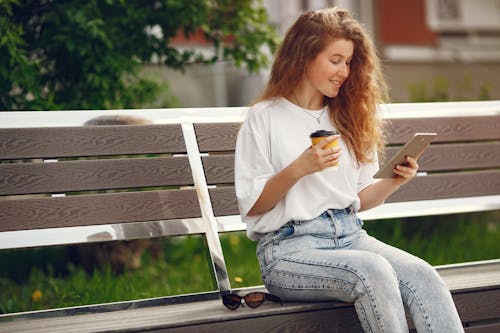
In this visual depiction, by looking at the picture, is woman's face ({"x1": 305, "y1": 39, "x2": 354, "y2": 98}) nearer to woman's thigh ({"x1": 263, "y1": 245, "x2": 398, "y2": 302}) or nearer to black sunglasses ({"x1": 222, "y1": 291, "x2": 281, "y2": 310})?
woman's thigh ({"x1": 263, "y1": 245, "x2": 398, "y2": 302})

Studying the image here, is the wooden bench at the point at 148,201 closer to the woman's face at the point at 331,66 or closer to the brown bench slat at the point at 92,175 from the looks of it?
the brown bench slat at the point at 92,175

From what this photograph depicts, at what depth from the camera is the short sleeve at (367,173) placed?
3629 mm

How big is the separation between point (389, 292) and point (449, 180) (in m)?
1.64

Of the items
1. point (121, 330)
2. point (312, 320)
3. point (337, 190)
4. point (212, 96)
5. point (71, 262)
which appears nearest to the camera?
point (121, 330)

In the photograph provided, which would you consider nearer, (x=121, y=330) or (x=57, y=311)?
(x=121, y=330)

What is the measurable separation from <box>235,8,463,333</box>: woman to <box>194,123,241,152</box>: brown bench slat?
0.64 meters

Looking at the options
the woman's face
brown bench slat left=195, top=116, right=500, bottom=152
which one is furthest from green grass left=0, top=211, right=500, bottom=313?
the woman's face

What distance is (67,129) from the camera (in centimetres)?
387

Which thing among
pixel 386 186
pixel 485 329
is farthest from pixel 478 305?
pixel 386 186

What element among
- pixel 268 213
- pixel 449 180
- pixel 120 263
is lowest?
pixel 120 263

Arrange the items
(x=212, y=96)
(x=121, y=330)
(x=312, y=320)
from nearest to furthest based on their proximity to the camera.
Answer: (x=121, y=330), (x=312, y=320), (x=212, y=96)

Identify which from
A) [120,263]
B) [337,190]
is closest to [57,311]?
[337,190]

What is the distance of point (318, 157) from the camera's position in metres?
3.09

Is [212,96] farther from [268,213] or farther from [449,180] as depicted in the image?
[268,213]
